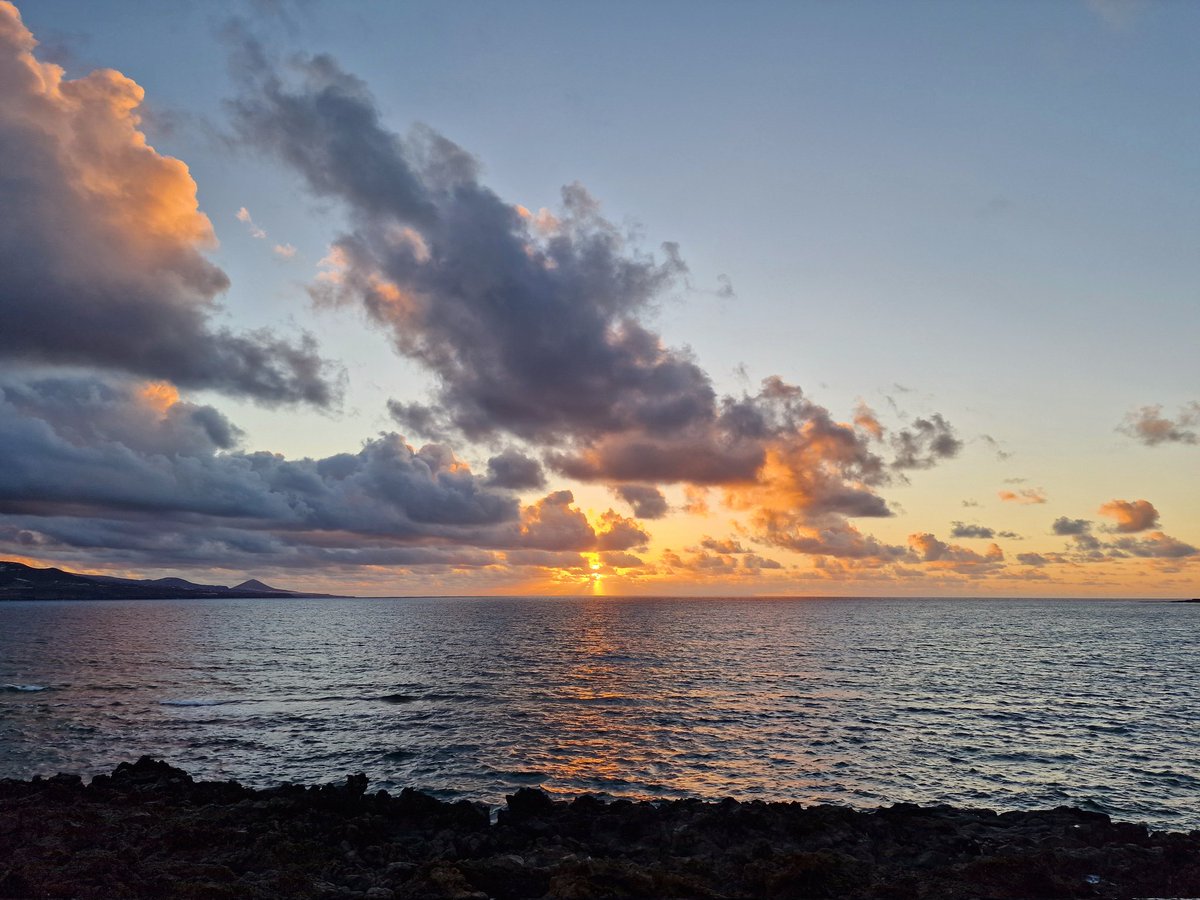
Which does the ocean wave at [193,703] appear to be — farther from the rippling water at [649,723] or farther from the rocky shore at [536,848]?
the rocky shore at [536,848]

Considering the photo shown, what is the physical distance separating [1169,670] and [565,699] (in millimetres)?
80886

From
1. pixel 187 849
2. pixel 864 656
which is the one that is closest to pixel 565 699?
pixel 187 849

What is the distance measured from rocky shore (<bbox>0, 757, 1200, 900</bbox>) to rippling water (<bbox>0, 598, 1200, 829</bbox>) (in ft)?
20.7

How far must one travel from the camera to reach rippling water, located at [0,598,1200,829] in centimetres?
3878

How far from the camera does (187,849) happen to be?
1011 inches

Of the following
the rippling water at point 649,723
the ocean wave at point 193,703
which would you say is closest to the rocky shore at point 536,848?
the rippling water at point 649,723

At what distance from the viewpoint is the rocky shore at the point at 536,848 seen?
71.9 feet

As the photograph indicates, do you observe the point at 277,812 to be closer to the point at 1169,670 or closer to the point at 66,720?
the point at 66,720

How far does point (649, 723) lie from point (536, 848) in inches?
1114

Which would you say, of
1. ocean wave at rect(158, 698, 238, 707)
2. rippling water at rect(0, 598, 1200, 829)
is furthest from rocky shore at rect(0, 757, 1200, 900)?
ocean wave at rect(158, 698, 238, 707)

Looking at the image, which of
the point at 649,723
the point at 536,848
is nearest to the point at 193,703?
the point at 649,723

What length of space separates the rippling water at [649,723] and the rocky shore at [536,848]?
6.32 m

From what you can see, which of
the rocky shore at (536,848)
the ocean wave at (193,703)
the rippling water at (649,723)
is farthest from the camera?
the ocean wave at (193,703)

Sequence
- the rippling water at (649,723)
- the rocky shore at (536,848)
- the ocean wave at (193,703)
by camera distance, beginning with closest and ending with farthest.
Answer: the rocky shore at (536,848) → the rippling water at (649,723) → the ocean wave at (193,703)
